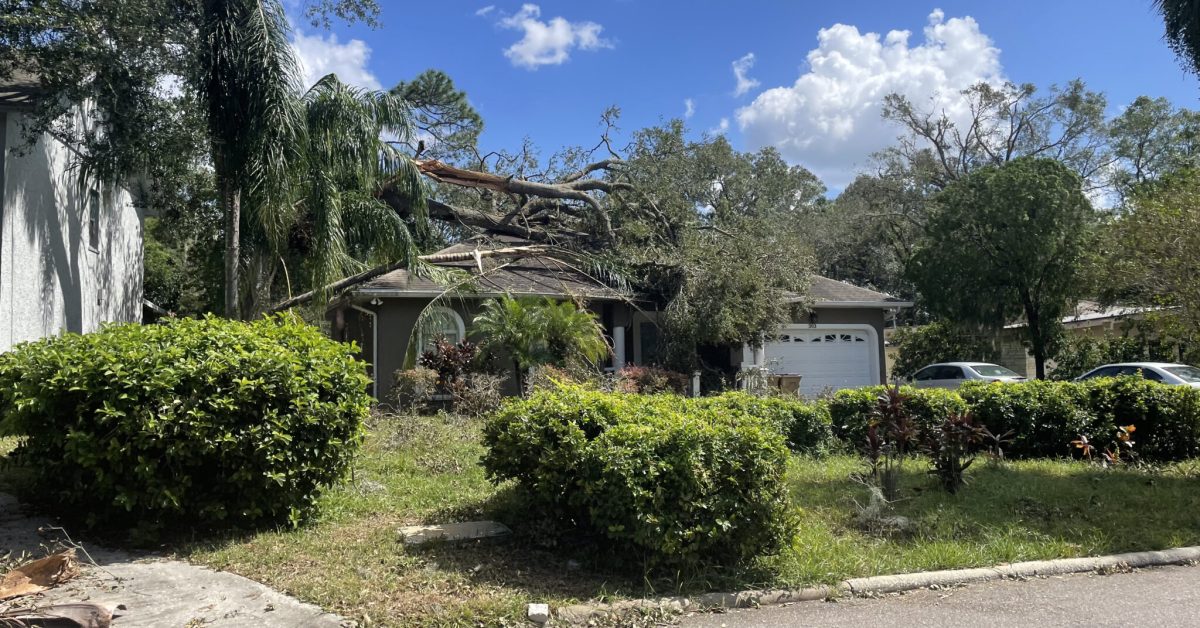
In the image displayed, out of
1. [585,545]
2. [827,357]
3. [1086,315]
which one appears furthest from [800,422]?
[1086,315]

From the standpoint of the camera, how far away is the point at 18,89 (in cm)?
1160

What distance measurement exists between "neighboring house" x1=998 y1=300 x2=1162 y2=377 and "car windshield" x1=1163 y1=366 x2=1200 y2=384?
230 inches

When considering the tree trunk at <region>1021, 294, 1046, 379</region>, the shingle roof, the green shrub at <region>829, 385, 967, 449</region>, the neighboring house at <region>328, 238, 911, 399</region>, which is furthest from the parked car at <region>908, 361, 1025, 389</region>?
the green shrub at <region>829, 385, 967, 449</region>

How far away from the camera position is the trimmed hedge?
5.68 m

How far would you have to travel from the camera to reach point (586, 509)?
6438 mm

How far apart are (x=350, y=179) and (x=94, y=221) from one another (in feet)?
16.1

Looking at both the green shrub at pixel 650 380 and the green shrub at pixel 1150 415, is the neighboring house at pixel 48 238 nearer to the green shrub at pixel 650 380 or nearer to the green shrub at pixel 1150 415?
the green shrub at pixel 650 380

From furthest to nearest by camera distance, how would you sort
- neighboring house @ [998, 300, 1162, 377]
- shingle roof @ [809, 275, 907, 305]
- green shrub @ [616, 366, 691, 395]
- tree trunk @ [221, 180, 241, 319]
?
neighboring house @ [998, 300, 1162, 377], shingle roof @ [809, 275, 907, 305], green shrub @ [616, 366, 691, 395], tree trunk @ [221, 180, 241, 319]

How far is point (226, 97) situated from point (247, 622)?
8864 mm

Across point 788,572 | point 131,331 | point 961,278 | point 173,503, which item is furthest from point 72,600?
point 961,278

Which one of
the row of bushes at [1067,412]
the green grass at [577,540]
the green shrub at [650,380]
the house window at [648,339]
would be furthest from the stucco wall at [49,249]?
the row of bushes at [1067,412]

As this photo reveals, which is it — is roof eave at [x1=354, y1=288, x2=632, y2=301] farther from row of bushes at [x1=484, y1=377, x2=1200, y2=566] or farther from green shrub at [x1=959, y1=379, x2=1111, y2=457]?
row of bushes at [x1=484, y1=377, x2=1200, y2=566]

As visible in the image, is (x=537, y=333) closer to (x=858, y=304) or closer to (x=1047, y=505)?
(x=1047, y=505)

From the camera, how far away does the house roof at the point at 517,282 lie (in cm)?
1606
